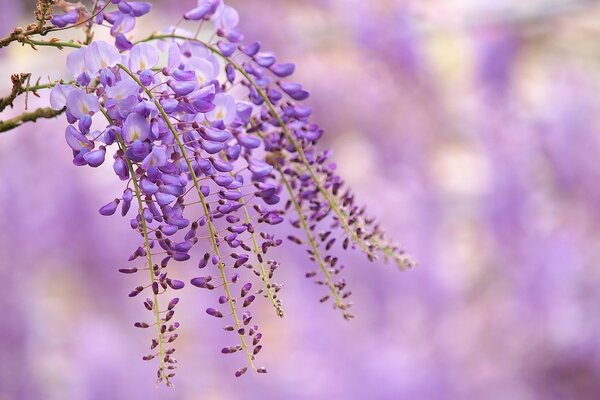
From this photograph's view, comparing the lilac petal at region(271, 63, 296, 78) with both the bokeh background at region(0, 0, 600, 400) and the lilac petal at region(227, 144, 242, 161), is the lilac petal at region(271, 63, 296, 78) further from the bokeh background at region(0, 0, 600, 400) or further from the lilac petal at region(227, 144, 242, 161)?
the bokeh background at region(0, 0, 600, 400)

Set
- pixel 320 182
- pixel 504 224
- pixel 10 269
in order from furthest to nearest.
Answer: pixel 504 224 → pixel 10 269 → pixel 320 182

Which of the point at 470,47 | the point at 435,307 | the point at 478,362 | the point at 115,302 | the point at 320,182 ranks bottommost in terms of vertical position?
the point at 320,182

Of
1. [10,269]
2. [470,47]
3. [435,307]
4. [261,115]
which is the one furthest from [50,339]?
Result: [261,115]

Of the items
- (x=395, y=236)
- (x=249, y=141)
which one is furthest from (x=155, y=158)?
(x=395, y=236)

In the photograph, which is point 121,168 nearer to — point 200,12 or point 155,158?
point 155,158

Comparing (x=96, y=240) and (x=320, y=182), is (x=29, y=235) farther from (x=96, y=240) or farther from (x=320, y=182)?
(x=320, y=182)

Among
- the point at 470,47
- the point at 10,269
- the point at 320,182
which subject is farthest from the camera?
the point at 470,47

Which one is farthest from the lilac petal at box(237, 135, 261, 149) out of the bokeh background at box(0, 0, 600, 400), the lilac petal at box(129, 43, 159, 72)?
the bokeh background at box(0, 0, 600, 400)

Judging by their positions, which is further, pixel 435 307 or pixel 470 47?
pixel 470 47

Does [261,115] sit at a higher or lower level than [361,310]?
lower
